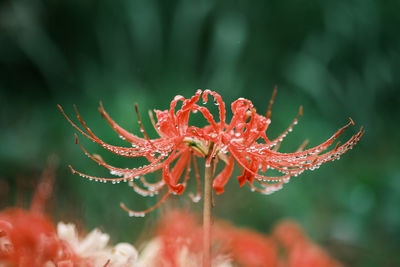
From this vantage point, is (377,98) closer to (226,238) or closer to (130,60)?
(130,60)

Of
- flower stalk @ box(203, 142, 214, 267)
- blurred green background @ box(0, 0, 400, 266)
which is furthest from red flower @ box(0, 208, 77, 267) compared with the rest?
blurred green background @ box(0, 0, 400, 266)

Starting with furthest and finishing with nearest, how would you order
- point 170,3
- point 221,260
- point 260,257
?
point 170,3
point 260,257
point 221,260

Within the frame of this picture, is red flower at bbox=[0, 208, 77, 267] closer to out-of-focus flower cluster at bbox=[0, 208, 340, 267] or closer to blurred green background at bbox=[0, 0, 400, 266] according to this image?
out-of-focus flower cluster at bbox=[0, 208, 340, 267]

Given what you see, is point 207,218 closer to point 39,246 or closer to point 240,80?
point 39,246

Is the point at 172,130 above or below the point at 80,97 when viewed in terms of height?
below

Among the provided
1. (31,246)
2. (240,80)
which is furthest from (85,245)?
(240,80)

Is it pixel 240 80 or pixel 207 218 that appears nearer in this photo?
pixel 207 218

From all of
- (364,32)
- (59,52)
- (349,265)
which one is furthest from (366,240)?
(59,52)

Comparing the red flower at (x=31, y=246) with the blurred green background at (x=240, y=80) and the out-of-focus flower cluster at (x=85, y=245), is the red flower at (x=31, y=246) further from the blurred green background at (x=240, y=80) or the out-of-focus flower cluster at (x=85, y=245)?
the blurred green background at (x=240, y=80)
